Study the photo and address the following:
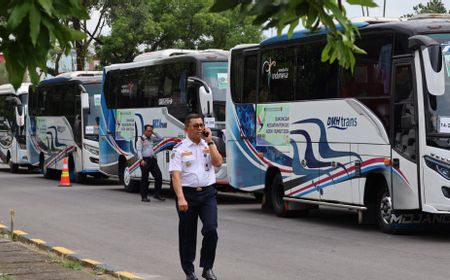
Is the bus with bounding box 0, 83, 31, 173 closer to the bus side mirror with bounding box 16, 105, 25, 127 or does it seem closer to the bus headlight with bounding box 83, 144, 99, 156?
the bus side mirror with bounding box 16, 105, 25, 127

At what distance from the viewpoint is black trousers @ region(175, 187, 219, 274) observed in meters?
10.1

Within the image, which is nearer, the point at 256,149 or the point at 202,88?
the point at 256,149

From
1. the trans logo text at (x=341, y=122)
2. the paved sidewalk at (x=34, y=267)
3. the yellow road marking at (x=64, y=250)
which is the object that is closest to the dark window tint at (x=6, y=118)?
the trans logo text at (x=341, y=122)

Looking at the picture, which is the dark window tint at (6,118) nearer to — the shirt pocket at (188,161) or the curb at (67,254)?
the curb at (67,254)

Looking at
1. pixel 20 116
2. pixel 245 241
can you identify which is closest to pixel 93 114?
pixel 20 116

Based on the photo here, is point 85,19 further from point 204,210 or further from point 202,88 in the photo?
point 202,88

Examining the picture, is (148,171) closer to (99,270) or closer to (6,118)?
(99,270)

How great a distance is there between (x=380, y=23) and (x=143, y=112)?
10.6 meters

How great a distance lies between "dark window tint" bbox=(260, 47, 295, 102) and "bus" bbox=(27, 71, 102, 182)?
10.6m

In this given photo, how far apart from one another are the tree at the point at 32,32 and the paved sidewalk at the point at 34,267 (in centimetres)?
596

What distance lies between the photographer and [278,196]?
18594mm

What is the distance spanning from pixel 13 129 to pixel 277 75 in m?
21.5

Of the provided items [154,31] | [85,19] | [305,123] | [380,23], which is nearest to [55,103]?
[154,31]

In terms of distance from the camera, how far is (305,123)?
56.2ft
